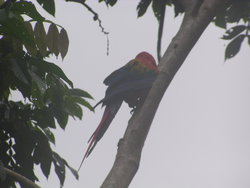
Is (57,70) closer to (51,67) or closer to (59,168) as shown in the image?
(51,67)

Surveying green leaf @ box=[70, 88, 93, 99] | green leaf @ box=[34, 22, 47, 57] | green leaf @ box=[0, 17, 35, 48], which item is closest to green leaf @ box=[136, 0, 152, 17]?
green leaf @ box=[70, 88, 93, 99]

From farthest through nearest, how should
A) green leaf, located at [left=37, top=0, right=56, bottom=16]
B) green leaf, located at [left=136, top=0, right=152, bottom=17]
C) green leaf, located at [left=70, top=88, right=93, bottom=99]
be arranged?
green leaf, located at [left=136, top=0, right=152, bottom=17], green leaf, located at [left=70, top=88, right=93, bottom=99], green leaf, located at [left=37, top=0, right=56, bottom=16]

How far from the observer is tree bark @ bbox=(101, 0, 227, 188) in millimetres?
1645

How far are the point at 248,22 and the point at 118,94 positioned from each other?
1.07 m

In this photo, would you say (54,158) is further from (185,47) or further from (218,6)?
(218,6)

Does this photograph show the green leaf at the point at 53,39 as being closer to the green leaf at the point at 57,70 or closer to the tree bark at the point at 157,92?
the green leaf at the point at 57,70

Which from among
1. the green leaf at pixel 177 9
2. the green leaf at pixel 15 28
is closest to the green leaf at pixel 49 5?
the green leaf at pixel 15 28

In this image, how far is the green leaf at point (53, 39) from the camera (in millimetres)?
1949

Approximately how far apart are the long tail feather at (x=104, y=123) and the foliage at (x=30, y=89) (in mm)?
217

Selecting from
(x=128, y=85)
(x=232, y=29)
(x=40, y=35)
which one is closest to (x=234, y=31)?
(x=232, y=29)

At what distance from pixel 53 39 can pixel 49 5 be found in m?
0.17

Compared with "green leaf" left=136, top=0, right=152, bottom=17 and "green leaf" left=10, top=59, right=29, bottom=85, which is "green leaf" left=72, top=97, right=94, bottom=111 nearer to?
"green leaf" left=10, top=59, right=29, bottom=85

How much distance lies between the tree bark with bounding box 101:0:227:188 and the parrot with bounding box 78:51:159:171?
0.85 meters

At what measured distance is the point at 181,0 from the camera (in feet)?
7.69
